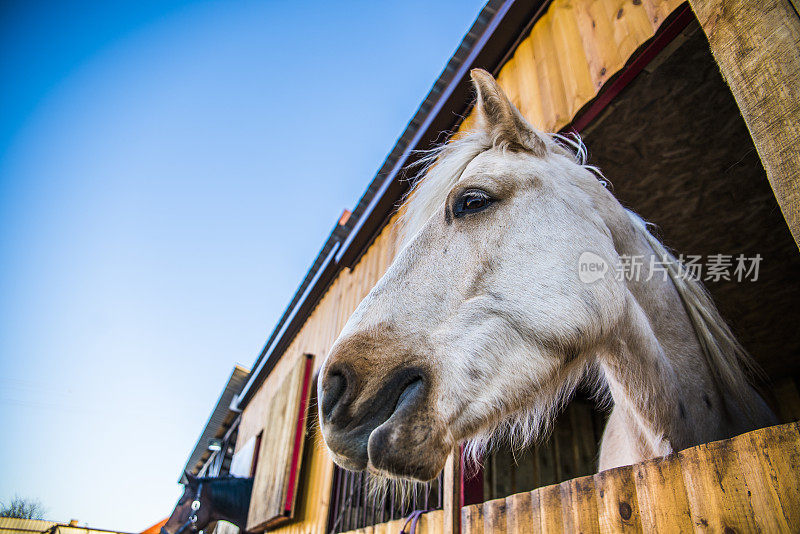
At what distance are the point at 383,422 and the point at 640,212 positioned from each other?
9.88 ft

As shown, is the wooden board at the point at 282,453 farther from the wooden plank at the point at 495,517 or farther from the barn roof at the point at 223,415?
the barn roof at the point at 223,415

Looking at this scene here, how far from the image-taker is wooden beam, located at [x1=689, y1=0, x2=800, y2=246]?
935 millimetres

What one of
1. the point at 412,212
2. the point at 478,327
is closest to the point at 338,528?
the point at 412,212

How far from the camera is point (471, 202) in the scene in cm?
167

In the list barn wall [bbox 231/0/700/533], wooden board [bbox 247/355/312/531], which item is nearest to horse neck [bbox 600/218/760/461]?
barn wall [bbox 231/0/700/533]

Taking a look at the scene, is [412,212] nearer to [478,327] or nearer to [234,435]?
[478,327]

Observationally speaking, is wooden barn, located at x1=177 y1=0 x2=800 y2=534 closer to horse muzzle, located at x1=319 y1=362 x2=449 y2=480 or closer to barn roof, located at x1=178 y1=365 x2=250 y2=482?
horse muzzle, located at x1=319 y1=362 x2=449 y2=480

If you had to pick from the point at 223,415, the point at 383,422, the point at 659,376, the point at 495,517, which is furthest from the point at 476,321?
the point at 223,415

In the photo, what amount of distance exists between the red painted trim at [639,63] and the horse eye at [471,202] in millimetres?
947

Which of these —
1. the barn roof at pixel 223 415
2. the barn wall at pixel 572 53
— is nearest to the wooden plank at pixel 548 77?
the barn wall at pixel 572 53

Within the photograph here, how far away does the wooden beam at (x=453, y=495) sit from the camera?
2225 mm

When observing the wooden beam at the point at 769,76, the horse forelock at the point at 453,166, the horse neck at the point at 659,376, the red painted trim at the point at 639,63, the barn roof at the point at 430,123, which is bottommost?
the horse neck at the point at 659,376

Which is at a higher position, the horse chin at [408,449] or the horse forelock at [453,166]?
the horse forelock at [453,166]

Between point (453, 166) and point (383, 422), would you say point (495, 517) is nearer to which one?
point (383, 422)
